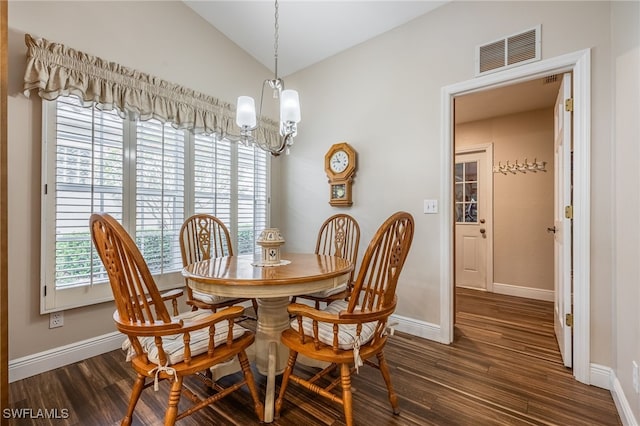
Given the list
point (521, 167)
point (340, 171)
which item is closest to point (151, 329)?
point (340, 171)

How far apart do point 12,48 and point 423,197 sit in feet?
10.4

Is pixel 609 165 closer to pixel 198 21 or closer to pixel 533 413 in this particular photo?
pixel 533 413

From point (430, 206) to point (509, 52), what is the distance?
1.29 meters

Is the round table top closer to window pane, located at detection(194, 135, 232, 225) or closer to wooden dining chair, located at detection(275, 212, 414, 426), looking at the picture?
wooden dining chair, located at detection(275, 212, 414, 426)

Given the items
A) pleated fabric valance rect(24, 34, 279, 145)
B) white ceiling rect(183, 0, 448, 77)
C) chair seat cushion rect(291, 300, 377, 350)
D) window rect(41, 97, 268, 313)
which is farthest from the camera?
white ceiling rect(183, 0, 448, 77)

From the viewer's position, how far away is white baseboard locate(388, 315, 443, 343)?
2488 millimetres

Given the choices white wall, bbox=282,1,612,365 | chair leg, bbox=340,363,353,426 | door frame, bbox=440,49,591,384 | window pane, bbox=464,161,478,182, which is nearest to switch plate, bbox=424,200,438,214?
white wall, bbox=282,1,612,365

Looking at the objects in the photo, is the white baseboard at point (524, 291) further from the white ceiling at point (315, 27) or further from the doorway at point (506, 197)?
the white ceiling at point (315, 27)

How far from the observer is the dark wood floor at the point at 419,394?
1.53 m

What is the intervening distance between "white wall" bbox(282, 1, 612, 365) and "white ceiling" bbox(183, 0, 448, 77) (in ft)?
0.40

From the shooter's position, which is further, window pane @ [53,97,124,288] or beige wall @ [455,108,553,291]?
beige wall @ [455,108,553,291]

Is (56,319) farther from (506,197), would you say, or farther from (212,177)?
(506,197)

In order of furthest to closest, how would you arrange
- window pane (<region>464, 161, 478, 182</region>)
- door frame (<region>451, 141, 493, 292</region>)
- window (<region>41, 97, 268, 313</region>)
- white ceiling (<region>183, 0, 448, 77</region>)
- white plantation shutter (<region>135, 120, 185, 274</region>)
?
window pane (<region>464, 161, 478, 182</region>) < door frame (<region>451, 141, 493, 292</region>) < white ceiling (<region>183, 0, 448, 77</region>) < white plantation shutter (<region>135, 120, 185, 274</region>) < window (<region>41, 97, 268, 313</region>)

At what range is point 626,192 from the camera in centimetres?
156
